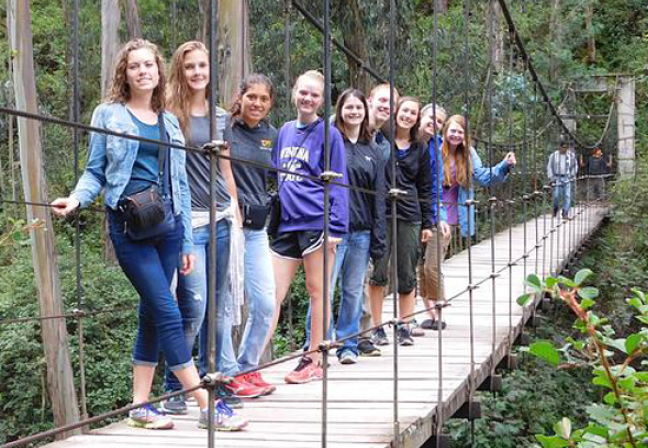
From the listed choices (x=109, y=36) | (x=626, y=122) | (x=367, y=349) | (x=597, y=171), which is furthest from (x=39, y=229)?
(x=626, y=122)

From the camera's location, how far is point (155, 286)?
6.81 feet

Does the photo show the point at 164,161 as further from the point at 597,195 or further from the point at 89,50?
the point at 597,195

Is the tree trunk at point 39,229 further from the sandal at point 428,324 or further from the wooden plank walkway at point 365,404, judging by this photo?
the wooden plank walkway at point 365,404

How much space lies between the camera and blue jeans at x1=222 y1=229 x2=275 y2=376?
2.66 metres

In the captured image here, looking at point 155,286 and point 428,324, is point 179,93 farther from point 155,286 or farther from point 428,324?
point 428,324

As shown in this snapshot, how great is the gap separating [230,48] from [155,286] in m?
1.89

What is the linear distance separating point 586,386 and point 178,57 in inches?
280

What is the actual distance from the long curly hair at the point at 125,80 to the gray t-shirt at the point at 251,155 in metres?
0.54

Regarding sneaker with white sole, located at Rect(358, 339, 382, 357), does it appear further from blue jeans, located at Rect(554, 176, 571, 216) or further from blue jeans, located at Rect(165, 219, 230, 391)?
blue jeans, located at Rect(554, 176, 571, 216)

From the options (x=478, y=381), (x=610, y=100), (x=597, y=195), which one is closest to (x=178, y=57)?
(x=478, y=381)

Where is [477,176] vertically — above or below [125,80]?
below

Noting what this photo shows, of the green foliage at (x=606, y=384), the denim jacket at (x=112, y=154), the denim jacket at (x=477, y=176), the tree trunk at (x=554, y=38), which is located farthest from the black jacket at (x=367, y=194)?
the tree trunk at (x=554, y=38)

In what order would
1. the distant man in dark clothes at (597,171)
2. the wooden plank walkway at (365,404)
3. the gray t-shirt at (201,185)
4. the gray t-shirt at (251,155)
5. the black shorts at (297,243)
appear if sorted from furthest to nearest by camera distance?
the distant man in dark clothes at (597,171) → the black shorts at (297,243) → the gray t-shirt at (251,155) → the gray t-shirt at (201,185) → the wooden plank walkway at (365,404)

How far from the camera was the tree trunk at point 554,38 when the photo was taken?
14.6 meters
